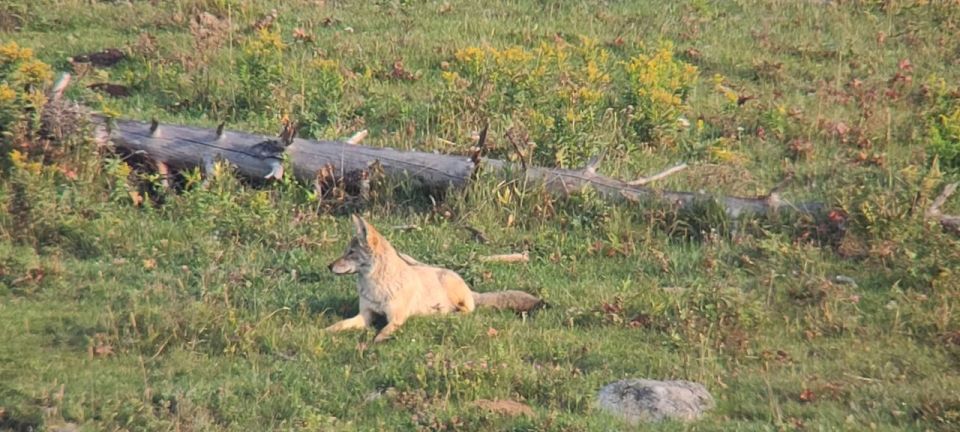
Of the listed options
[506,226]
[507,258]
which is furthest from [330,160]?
[507,258]

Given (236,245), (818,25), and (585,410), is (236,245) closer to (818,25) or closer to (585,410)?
(585,410)

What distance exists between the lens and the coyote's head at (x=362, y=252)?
9898 millimetres

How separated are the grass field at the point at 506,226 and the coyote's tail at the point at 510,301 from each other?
0.20 m

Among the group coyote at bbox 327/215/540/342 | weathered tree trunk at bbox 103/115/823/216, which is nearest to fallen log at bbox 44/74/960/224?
weathered tree trunk at bbox 103/115/823/216

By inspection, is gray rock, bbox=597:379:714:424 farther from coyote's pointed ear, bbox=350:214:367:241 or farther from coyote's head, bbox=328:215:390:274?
coyote's pointed ear, bbox=350:214:367:241

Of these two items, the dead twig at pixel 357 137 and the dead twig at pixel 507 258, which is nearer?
the dead twig at pixel 507 258

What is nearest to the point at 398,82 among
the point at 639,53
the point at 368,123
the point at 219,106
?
the point at 368,123

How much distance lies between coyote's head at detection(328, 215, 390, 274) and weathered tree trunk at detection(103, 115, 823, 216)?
289 centimetres

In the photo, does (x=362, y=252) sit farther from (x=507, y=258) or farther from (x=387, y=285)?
(x=507, y=258)

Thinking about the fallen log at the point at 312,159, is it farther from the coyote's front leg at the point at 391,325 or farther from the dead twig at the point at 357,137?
the coyote's front leg at the point at 391,325

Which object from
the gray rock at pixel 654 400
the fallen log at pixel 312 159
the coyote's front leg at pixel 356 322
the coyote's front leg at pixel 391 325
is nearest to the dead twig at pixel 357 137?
the fallen log at pixel 312 159

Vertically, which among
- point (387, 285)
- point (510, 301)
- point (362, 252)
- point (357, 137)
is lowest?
point (510, 301)

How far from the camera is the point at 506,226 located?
12.4 m

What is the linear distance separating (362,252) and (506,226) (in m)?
2.72
